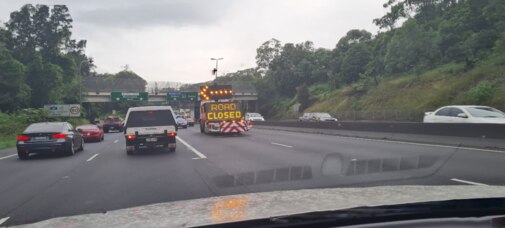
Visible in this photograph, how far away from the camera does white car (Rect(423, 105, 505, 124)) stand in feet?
60.3

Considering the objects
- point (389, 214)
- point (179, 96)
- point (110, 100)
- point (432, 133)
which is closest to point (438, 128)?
point (432, 133)

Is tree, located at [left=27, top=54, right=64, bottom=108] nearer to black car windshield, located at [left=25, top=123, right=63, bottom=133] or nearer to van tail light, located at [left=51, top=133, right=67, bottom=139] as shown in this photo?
black car windshield, located at [left=25, top=123, right=63, bottom=133]

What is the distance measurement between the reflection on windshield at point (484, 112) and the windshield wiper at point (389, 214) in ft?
52.9

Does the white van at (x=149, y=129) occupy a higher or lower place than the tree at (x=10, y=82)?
lower

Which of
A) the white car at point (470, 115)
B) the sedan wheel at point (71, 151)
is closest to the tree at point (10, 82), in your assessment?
the sedan wheel at point (71, 151)

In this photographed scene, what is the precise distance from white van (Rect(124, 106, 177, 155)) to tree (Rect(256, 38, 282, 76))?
322ft

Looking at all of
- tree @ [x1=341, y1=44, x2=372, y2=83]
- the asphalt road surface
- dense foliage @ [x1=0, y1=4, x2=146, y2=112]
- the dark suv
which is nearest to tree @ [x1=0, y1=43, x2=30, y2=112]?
dense foliage @ [x1=0, y1=4, x2=146, y2=112]

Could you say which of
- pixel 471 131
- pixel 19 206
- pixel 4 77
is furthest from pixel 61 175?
pixel 4 77

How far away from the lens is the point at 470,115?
1898cm

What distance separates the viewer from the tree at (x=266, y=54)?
117 meters

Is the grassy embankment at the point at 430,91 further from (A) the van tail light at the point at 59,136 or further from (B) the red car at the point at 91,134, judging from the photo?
(A) the van tail light at the point at 59,136

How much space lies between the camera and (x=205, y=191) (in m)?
8.92

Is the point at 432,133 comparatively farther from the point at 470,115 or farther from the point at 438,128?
the point at 470,115

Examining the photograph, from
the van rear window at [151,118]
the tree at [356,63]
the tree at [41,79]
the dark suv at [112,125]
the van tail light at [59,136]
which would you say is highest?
the tree at [356,63]
